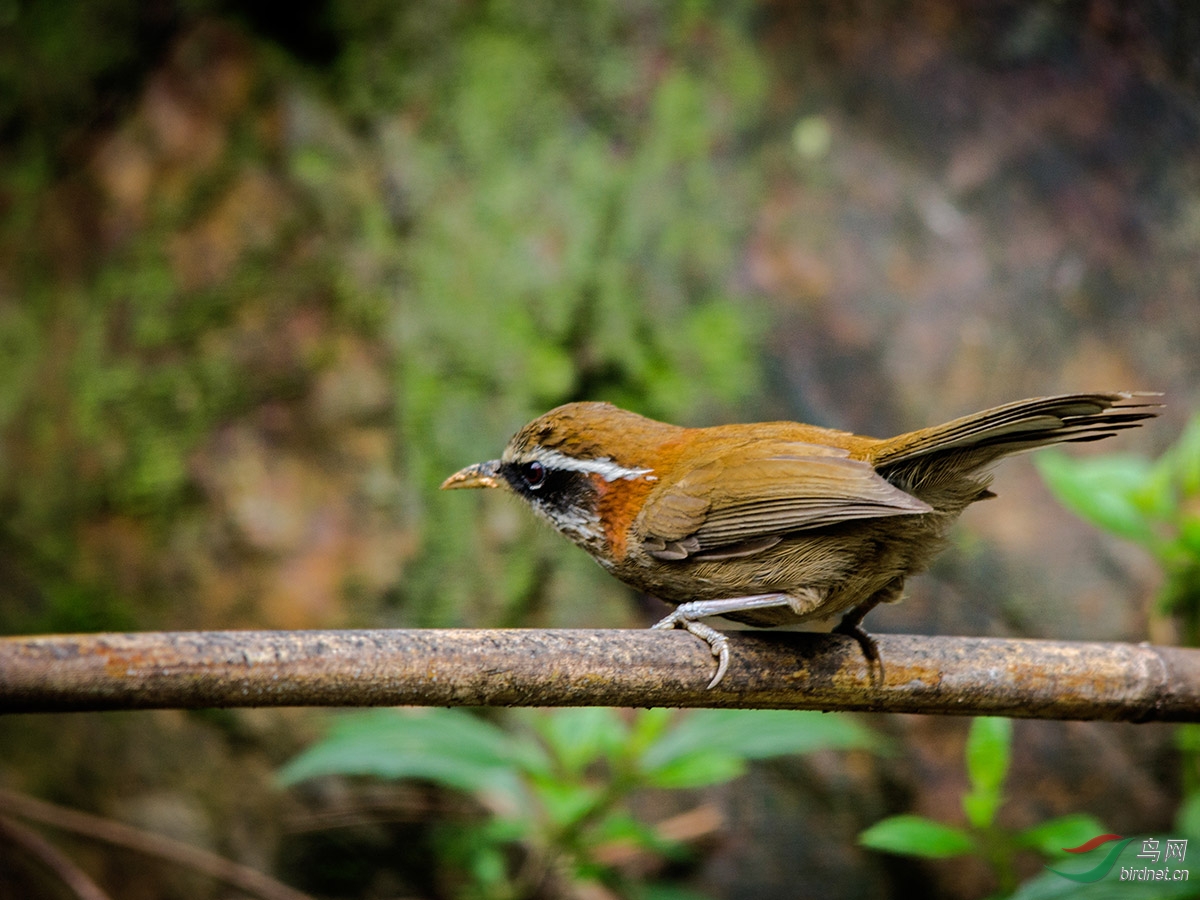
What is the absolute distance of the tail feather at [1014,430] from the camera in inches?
88.7

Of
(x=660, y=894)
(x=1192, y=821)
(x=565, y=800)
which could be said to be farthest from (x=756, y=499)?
(x=660, y=894)

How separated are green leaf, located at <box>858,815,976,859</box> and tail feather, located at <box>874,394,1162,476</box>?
921mm

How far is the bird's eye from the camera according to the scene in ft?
9.91

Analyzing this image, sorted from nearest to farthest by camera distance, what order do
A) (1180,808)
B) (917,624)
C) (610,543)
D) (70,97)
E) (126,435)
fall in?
(610,543) < (1180,808) < (917,624) < (126,435) < (70,97)

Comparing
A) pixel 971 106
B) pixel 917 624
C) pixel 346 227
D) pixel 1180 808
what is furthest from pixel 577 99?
pixel 1180 808

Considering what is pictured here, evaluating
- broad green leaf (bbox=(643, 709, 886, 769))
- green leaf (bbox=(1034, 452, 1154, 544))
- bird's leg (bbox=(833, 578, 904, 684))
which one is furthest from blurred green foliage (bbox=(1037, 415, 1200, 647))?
broad green leaf (bbox=(643, 709, 886, 769))

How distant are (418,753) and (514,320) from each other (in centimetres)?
222

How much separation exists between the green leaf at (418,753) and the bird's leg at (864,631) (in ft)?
3.69

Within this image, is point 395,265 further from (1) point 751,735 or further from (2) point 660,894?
(2) point 660,894

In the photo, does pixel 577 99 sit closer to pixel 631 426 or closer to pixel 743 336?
pixel 743 336

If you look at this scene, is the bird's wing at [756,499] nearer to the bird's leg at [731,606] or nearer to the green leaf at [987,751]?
the bird's leg at [731,606]

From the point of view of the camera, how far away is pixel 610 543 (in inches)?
115

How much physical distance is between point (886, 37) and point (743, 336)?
5.25 feet

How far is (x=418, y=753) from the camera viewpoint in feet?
10.4
